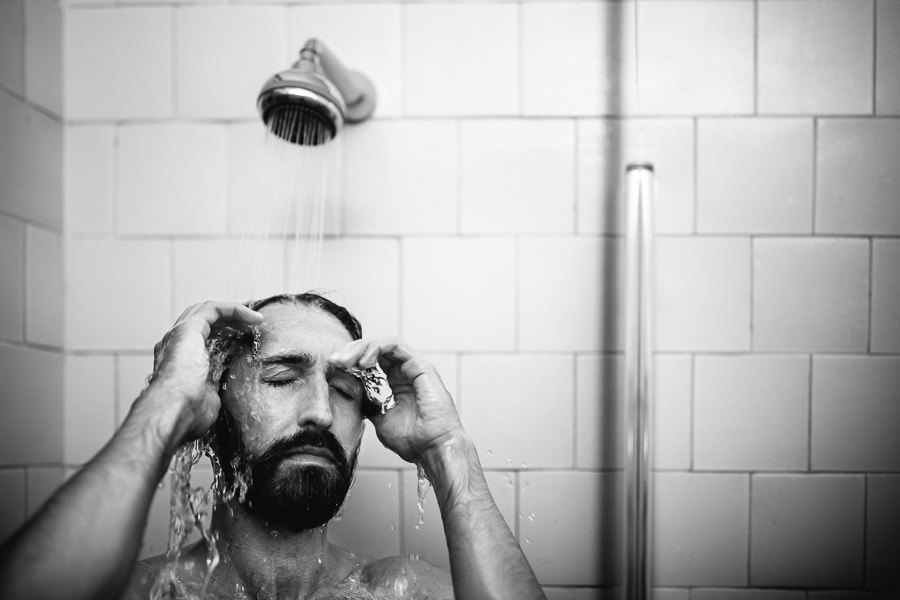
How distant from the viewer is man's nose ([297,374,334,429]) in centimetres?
110

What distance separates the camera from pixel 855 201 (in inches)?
53.0

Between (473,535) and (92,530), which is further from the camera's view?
(473,535)

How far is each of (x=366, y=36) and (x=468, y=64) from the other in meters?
0.20

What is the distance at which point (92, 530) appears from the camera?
33.0 inches

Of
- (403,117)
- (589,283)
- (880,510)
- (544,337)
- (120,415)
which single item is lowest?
(880,510)

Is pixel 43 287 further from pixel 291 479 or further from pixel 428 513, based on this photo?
pixel 428 513

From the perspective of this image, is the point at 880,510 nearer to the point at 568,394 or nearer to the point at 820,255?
the point at 820,255

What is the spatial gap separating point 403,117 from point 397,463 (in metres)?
0.65

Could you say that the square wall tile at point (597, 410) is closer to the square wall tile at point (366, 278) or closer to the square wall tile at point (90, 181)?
the square wall tile at point (366, 278)

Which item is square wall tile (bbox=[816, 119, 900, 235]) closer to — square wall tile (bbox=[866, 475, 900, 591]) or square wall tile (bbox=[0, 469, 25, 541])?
square wall tile (bbox=[866, 475, 900, 591])

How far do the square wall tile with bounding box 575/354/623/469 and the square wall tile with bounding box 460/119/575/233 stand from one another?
0.26 m

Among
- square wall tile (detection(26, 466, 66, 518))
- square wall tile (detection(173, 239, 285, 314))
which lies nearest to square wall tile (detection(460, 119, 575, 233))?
square wall tile (detection(173, 239, 285, 314))

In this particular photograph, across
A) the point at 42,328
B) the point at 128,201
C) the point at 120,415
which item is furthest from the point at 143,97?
the point at 120,415

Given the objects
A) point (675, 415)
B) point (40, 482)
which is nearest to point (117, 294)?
point (40, 482)
